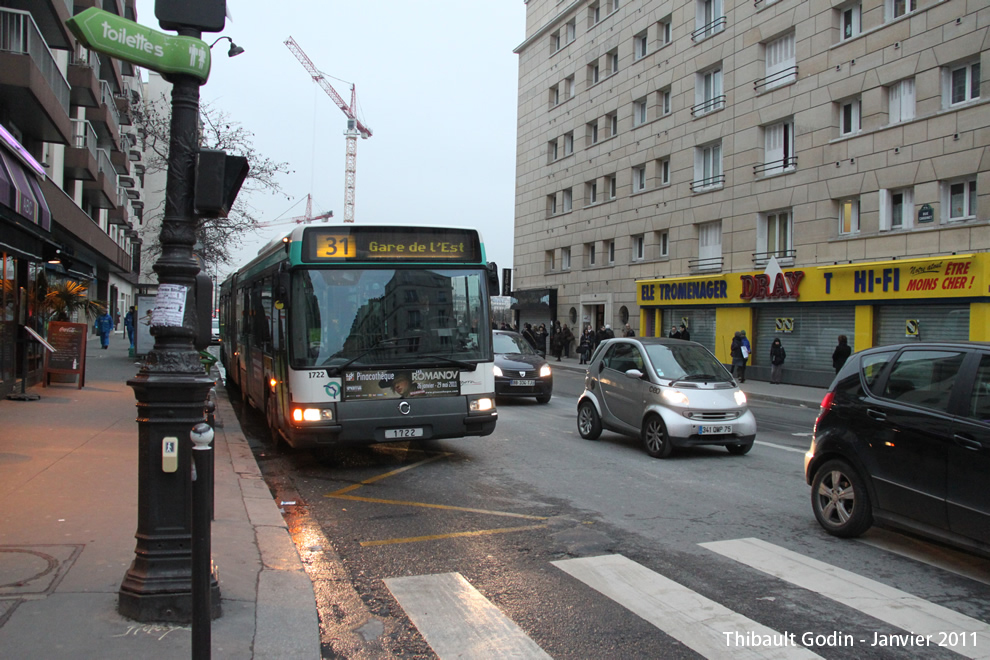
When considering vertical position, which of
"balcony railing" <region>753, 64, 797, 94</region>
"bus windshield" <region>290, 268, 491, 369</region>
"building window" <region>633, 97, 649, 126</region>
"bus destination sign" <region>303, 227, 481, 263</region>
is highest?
"building window" <region>633, 97, 649, 126</region>

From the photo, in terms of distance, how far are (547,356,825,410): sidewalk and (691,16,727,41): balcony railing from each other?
13.2 metres

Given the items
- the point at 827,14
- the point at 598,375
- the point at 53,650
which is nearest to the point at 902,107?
the point at 827,14

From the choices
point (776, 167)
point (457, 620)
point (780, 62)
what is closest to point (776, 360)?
point (776, 167)

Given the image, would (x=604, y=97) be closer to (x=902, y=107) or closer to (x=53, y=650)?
(x=902, y=107)

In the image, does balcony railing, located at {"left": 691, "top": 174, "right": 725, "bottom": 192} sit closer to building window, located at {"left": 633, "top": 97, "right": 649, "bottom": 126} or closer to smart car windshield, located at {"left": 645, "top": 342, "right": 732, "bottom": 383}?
building window, located at {"left": 633, "top": 97, "right": 649, "bottom": 126}

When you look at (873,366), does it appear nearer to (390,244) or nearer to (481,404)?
(481,404)

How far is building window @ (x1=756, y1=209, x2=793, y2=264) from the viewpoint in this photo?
25.1 meters

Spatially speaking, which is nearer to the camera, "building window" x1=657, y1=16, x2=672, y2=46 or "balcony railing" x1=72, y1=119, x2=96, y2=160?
"balcony railing" x1=72, y1=119, x2=96, y2=160

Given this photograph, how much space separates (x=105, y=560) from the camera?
15.4ft

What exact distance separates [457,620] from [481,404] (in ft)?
15.1

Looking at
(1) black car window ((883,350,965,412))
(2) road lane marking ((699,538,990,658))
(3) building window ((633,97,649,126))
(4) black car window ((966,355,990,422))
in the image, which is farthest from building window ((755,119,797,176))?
(2) road lane marking ((699,538,990,658))

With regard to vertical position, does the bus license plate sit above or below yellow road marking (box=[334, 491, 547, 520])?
above

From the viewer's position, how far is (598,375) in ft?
36.4

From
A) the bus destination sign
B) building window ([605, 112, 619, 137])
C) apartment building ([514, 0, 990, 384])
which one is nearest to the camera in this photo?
the bus destination sign
